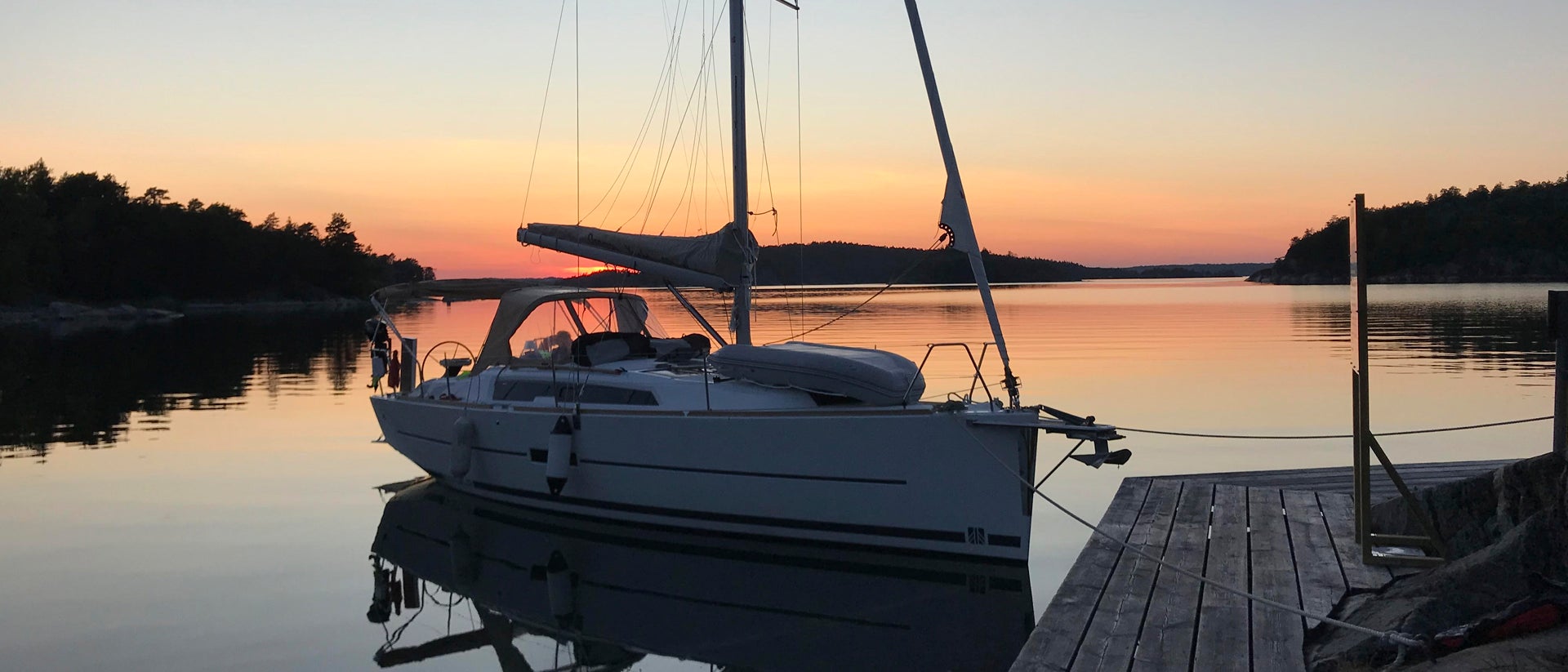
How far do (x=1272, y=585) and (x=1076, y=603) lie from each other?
131cm

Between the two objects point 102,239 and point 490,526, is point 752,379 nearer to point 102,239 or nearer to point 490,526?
point 490,526

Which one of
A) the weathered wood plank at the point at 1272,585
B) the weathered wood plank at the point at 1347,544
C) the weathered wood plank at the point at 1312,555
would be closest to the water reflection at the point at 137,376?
the weathered wood plank at the point at 1272,585

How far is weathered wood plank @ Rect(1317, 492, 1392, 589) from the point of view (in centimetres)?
728

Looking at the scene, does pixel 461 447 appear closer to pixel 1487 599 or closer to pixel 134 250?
pixel 1487 599

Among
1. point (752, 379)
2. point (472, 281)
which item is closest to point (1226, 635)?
point (752, 379)

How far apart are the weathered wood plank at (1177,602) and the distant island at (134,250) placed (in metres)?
79.6

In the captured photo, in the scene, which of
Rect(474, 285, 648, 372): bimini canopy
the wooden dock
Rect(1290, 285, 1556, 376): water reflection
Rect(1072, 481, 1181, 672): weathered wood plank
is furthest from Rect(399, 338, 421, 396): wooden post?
Rect(1290, 285, 1556, 376): water reflection

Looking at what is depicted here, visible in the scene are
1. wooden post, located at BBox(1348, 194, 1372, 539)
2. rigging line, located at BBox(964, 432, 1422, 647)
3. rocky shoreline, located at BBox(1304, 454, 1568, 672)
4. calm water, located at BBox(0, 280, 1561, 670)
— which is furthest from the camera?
calm water, located at BBox(0, 280, 1561, 670)

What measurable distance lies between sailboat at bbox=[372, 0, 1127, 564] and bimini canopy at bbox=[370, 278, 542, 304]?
7 cm

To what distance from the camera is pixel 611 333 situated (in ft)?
40.8

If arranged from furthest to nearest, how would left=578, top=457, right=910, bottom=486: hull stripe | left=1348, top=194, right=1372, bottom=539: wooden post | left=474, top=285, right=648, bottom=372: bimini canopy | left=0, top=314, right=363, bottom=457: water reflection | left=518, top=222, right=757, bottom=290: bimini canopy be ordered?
1. left=0, top=314, right=363, bottom=457: water reflection
2. left=474, top=285, right=648, bottom=372: bimini canopy
3. left=518, top=222, right=757, bottom=290: bimini canopy
4. left=578, top=457, right=910, bottom=486: hull stripe
5. left=1348, top=194, right=1372, bottom=539: wooden post

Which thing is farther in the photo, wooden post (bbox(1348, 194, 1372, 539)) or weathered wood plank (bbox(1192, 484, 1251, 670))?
wooden post (bbox(1348, 194, 1372, 539))

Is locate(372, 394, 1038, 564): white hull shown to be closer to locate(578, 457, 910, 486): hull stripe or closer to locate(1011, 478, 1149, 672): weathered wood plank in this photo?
locate(578, 457, 910, 486): hull stripe

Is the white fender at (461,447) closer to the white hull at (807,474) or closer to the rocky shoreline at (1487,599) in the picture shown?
the white hull at (807,474)
